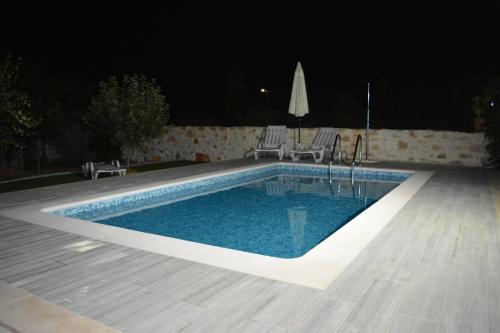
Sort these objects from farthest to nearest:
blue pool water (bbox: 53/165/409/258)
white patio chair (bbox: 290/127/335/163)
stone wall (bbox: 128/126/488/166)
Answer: white patio chair (bbox: 290/127/335/163) → stone wall (bbox: 128/126/488/166) → blue pool water (bbox: 53/165/409/258)

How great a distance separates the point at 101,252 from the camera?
346 cm

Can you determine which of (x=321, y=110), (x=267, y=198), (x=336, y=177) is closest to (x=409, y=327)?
(x=267, y=198)

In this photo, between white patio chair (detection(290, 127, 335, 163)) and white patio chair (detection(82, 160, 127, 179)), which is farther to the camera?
white patio chair (detection(290, 127, 335, 163))

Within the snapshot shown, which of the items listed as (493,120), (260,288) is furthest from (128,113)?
(493,120)

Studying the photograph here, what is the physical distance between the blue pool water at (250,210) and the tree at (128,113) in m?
2.14

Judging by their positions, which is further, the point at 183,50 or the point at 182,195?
the point at 183,50

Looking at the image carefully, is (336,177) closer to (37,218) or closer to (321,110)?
(37,218)

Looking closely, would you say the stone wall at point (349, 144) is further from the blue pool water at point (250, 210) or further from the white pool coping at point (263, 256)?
the white pool coping at point (263, 256)

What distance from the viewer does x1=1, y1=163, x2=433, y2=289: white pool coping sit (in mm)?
2980

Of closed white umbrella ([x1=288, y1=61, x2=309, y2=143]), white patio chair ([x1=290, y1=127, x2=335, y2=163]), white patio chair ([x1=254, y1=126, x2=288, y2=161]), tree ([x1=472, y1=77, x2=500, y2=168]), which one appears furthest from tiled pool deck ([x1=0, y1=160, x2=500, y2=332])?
white patio chair ([x1=254, y1=126, x2=288, y2=161])

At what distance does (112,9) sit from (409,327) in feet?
72.9

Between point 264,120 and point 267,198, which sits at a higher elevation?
point 264,120

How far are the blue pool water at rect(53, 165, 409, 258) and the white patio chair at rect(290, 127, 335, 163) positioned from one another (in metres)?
1.20

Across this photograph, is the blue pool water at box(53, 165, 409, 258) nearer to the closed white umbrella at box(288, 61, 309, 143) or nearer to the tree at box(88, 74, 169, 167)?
the tree at box(88, 74, 169, 167)
